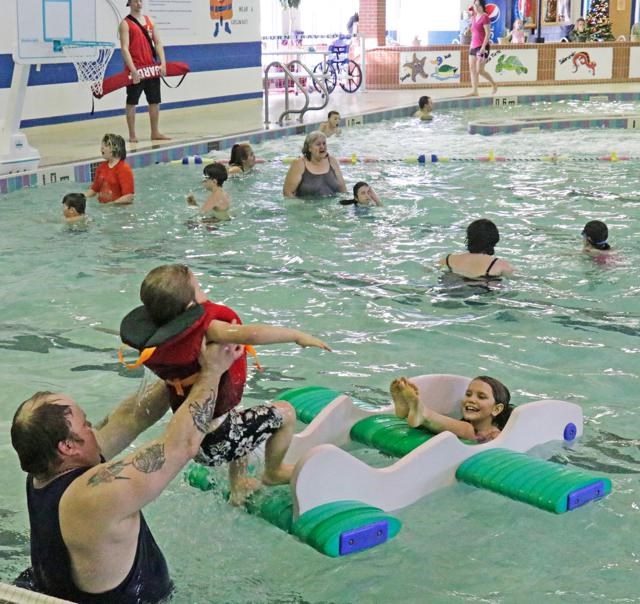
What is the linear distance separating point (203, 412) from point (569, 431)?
6.44ft

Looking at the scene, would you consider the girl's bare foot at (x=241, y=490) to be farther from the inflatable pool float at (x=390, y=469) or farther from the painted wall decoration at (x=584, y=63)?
the painted wall decoration at (x=584, y=63)

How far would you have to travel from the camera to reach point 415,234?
8508mm

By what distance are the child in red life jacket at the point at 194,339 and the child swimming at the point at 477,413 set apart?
0.88 metres

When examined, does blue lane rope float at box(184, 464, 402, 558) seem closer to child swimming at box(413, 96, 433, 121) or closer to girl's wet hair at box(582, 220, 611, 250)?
girl's wet hair at box(582, 220, 611, 250)

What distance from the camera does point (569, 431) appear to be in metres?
4.31

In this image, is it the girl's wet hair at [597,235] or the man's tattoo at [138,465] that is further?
the girl's wet hair at [597,235]

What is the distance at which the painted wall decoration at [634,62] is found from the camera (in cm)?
2255

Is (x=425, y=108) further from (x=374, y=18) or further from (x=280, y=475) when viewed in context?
(x=280, y=475)

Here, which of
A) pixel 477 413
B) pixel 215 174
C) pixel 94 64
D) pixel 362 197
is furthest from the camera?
pixel 94 64

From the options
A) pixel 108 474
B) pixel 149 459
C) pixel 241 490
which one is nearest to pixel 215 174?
pixel 241 490

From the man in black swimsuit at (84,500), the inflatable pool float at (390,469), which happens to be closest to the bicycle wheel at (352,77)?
the inflatable pool float at (390,469)

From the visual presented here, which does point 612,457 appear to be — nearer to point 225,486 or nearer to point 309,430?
point 309,430

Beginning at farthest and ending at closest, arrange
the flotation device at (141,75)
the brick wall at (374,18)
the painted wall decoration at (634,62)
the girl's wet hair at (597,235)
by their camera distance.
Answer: the brick wall at (374,18) → the painted wall decoration at (634,62) → the flotation device at (141,75) → the girl's wet hair at (597,235)

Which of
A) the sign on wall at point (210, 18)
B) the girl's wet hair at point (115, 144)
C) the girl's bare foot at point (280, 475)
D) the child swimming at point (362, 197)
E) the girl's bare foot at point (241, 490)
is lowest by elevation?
the girl's bare foot at point (241, 490)
